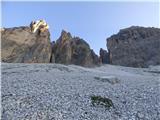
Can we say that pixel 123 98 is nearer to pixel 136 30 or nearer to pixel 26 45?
pixel 26 45

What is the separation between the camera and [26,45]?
237 ft

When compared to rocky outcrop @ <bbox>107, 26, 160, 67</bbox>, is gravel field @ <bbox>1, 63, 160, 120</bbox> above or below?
below

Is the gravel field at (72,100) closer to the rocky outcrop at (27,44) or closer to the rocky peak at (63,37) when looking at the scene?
the rocky outcrop at (27,44)

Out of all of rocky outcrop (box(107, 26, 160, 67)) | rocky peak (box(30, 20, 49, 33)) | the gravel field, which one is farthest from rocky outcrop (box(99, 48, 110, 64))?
the gravel field

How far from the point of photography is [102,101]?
87.5 feet

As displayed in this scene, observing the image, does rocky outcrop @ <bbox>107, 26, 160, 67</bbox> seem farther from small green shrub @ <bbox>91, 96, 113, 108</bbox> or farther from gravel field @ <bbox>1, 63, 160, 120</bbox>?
small green shrub @ <bbox>91, 96, 113, 108</bbox>

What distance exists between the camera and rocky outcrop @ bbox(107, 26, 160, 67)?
9700cm

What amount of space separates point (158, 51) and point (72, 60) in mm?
39071

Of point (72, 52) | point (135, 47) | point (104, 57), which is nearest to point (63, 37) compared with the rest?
point (72, 52)

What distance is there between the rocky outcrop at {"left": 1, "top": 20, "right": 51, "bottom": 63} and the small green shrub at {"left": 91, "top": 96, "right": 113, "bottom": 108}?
41.0 meters

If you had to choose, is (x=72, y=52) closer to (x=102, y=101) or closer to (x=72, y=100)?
(x=102, y=101)

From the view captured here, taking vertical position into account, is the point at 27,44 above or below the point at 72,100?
above

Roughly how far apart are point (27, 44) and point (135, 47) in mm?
42721

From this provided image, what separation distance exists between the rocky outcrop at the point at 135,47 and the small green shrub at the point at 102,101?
65.8 meters
